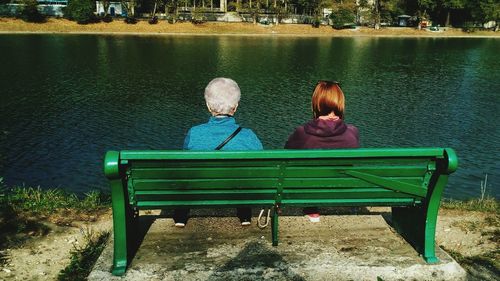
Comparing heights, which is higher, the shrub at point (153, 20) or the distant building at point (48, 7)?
the distant building at point (48, 7)

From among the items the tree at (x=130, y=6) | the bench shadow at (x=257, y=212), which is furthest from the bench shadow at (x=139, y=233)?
the tree at (x=130, y=6)

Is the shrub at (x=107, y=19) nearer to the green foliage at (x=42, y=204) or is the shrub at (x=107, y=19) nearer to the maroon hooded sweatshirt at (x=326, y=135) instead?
the green foliage at (x=42, y=204)

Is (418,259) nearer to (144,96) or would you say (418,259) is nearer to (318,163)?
(318,163)

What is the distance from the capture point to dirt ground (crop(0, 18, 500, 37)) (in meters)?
68.5

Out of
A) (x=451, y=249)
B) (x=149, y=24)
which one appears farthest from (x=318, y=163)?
(x=149, y=24)

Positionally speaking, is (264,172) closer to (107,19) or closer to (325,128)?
(325,128)

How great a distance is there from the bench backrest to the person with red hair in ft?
1.92

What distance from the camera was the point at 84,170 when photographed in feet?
48.2

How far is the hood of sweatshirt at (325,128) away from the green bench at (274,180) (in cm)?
58

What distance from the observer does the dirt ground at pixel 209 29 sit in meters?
68.5

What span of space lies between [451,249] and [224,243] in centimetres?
269

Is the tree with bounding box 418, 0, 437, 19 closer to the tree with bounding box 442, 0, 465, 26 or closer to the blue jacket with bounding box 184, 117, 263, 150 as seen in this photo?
the tree with bounding box 442, 0, 465, 26

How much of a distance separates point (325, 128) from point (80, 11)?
74.7 metres

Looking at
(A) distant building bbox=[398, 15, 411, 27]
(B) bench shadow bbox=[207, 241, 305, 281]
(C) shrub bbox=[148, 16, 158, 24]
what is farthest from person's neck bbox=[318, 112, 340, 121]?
(A) distant building bbox=[398, 15, 411, 27]
